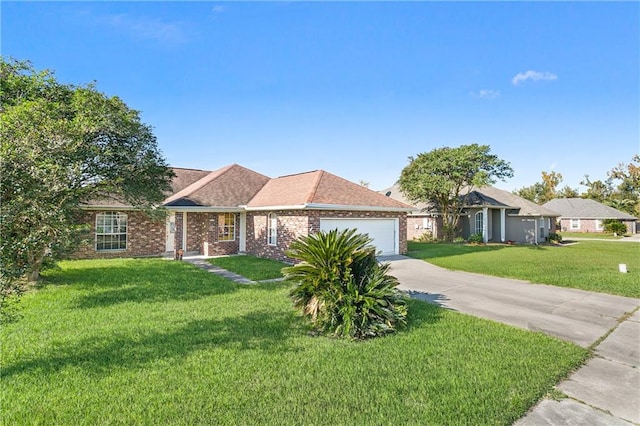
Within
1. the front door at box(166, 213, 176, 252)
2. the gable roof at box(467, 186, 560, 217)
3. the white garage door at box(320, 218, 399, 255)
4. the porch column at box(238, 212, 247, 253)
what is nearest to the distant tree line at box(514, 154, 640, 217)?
the gable roof at box(467, 186, 560, 217)

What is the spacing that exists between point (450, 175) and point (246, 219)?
54.0 feet

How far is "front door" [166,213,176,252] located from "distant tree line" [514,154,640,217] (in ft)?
193

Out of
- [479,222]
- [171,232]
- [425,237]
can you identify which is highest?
[479,222]

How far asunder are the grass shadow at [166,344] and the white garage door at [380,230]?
374 inches

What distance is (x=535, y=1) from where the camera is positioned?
1016cm

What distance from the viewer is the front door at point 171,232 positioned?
1844 cm

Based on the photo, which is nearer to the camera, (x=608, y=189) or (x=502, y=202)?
(x=502, y=202)

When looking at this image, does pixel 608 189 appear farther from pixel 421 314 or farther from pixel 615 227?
pixel 421 314

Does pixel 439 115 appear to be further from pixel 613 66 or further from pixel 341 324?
pixel 341 324

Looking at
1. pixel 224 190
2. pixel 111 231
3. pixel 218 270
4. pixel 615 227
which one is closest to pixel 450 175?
pixel 224 190

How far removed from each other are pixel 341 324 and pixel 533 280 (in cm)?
892

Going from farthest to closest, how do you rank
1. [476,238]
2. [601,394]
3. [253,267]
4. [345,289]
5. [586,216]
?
[586,216] < [476,238] < [253,267] < [345,289] < [601,394]

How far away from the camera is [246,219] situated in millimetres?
18641

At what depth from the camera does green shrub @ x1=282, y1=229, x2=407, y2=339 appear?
19.7 feet
